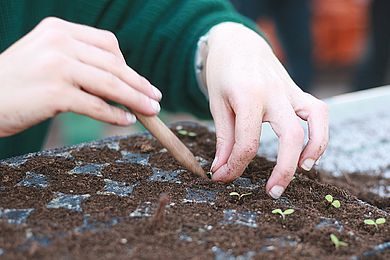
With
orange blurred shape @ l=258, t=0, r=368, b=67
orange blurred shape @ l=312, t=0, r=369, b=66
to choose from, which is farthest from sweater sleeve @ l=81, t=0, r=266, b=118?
orange blurred shape @ l=312, t=0, r=369, b=66

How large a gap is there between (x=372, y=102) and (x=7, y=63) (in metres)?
0.94

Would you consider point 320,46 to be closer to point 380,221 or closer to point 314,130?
point 314,130

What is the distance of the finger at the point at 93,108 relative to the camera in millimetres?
741

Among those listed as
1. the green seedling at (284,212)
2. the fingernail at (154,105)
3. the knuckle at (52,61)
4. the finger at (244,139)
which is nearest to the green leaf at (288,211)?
the green seedling at (284,212)

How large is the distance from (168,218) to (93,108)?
0.53ft

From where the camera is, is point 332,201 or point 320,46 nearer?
point 332,201

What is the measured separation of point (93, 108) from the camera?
759mm

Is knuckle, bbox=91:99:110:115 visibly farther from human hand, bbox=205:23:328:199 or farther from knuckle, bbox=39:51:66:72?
human hand, bbox=205:23:328:199

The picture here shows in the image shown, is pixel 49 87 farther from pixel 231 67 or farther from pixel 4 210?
pixel 231 67

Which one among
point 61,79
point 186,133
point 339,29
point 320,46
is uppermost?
point 61,79

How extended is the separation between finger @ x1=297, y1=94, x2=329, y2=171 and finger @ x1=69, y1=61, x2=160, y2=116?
245mm

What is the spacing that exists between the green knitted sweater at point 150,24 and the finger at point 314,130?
35 centimetres

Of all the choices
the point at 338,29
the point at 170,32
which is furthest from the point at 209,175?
the point at 338,29

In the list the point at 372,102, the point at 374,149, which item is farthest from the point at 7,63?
the point at 372,102
